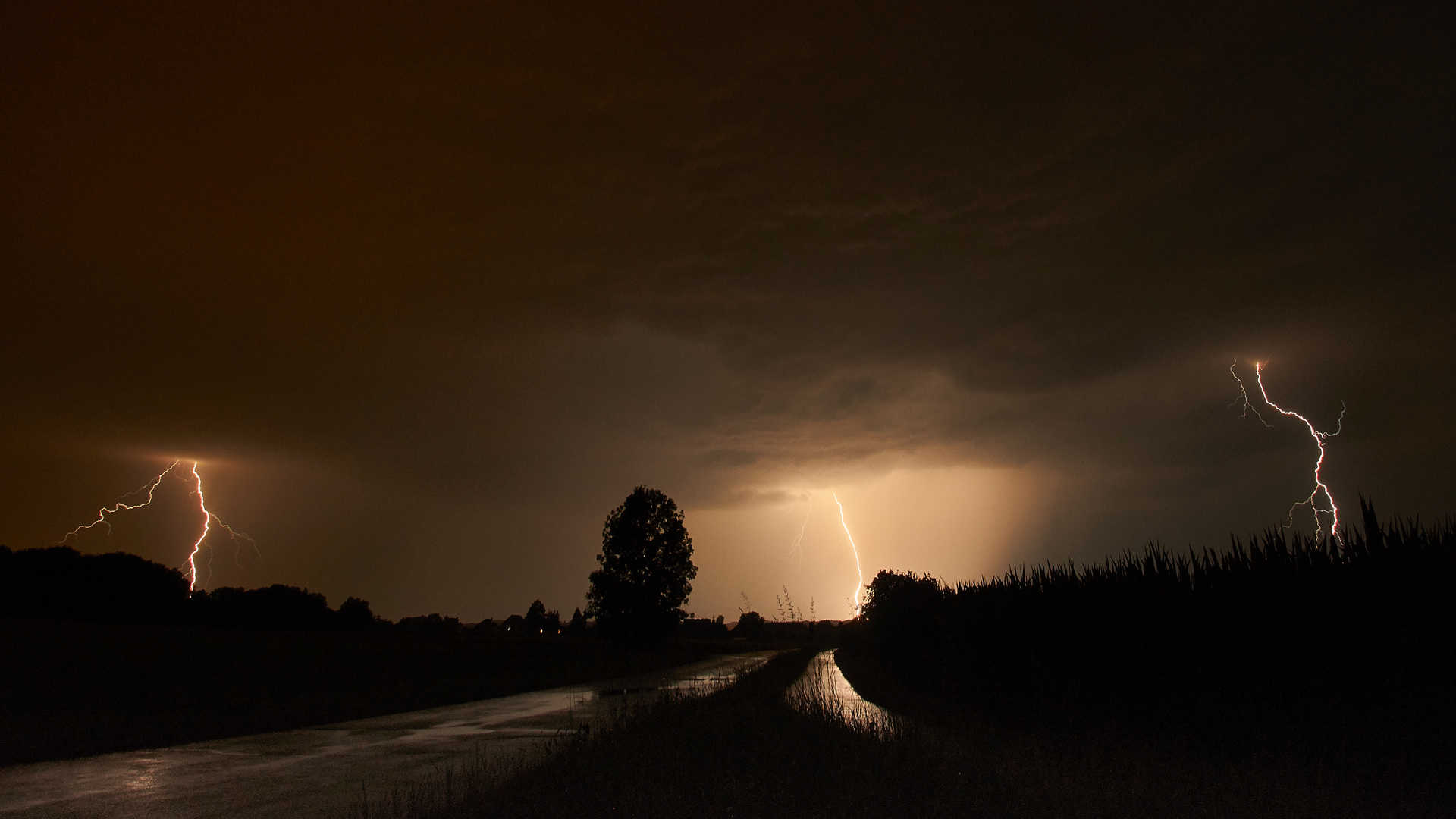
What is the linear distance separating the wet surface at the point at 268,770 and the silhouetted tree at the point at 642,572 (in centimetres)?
4435

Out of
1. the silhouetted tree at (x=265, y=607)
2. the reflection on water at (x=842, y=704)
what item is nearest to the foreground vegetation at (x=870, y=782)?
the reflection on water at (x=842, y=704)

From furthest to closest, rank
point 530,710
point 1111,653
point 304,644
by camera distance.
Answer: point 304,644 < point 530,710 < point 1111,653

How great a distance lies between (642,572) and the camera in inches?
2479

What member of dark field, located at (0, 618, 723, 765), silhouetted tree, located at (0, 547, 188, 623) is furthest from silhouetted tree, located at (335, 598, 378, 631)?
dark field, located at (0, 618, 723, 765)

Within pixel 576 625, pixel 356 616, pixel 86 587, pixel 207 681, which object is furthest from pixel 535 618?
pixel 207 681

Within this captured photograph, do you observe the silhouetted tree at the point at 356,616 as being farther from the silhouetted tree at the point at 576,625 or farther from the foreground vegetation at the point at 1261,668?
the foreground vegetation at the point at 1261,668

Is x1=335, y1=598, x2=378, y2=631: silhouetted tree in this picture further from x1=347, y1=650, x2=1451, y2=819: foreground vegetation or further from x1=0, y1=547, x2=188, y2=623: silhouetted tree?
x1=347, y1=650, x2=1451, y2=819: foreground vegetation

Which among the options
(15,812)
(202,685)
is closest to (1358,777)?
(15,812)

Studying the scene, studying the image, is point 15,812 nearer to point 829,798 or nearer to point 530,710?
point 829,798

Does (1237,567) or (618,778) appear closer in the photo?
(618,778)

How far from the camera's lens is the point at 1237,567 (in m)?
10.8

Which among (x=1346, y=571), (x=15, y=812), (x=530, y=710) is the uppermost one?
(x=1346, y=571)

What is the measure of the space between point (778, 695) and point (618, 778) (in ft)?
33.2

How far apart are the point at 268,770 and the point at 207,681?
17.8 metres
